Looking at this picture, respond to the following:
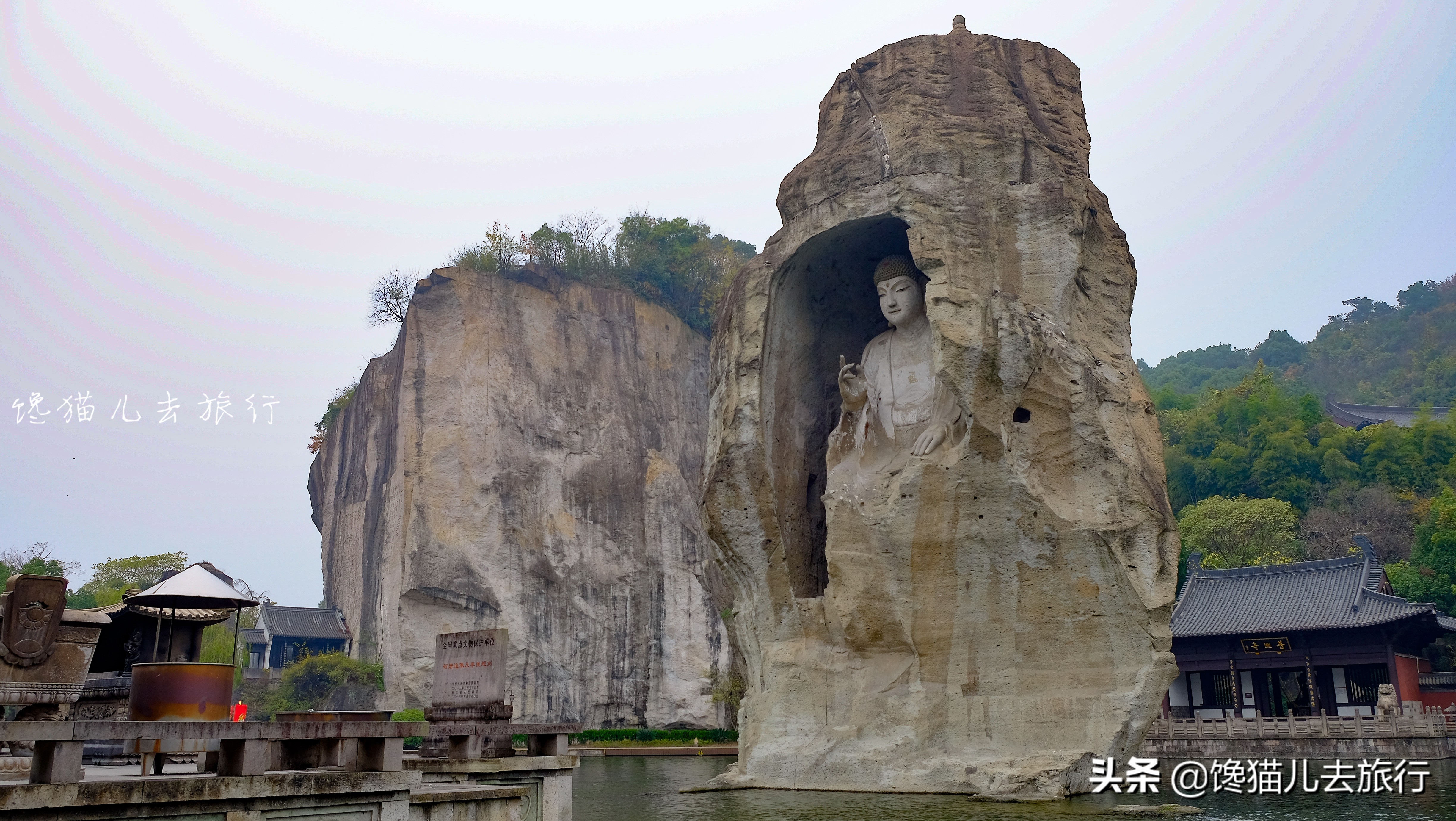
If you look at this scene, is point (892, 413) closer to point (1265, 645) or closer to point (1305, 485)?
point (1265, 645)

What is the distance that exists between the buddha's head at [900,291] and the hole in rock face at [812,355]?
14.9 inches

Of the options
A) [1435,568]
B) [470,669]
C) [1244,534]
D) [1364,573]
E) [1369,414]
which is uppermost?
[1369,414]

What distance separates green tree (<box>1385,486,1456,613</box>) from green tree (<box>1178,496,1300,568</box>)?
3275 mm

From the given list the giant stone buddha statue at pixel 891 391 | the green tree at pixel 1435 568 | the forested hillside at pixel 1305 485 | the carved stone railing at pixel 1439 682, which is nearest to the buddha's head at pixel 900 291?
the giant stone buddha statue at pixel 891 391

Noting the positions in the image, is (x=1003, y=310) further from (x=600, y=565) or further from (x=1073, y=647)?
(x=600, y=565)

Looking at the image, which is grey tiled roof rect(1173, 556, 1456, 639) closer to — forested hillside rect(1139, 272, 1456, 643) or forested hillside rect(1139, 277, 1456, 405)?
forested hillside rect(1139, 272, 1456, 643)

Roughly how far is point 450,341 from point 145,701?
29.3 metres

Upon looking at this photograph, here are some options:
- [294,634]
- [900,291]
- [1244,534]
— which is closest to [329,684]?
[294,634]

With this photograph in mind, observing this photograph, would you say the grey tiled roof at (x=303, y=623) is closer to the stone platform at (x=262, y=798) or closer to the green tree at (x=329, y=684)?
the green tree at (x=329, y=684)

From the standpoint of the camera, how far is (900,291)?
1496cm

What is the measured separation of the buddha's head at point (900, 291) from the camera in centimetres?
1495

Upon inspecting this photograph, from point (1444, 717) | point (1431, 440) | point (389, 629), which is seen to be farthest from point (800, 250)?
point (1431, 440)

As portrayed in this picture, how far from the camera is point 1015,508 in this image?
42.8 ft

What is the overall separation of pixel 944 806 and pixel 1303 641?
57.6 feet
